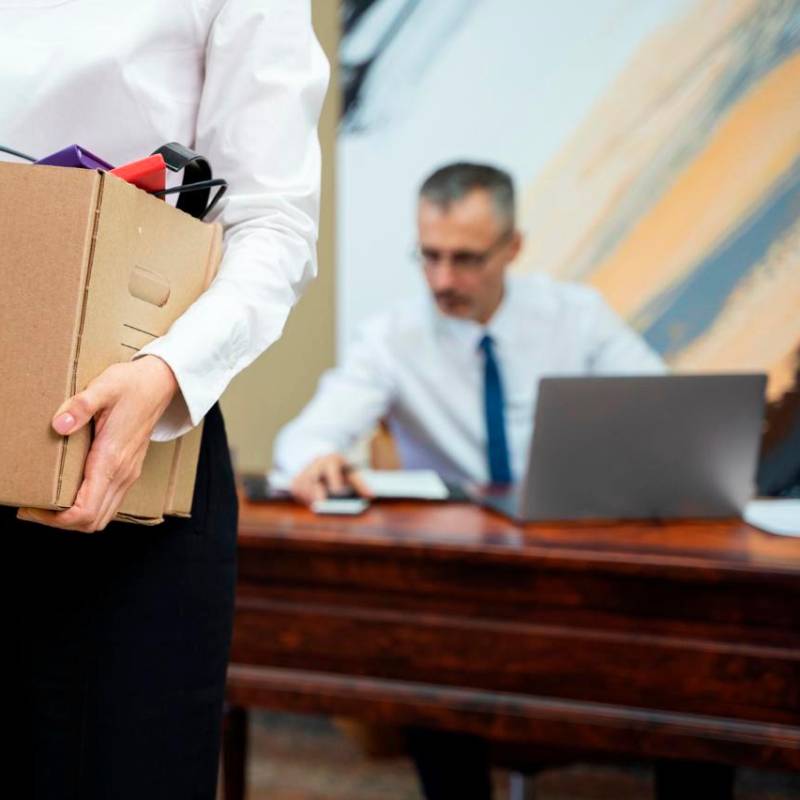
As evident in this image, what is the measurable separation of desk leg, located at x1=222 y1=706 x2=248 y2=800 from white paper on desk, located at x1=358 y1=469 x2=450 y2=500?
512mm

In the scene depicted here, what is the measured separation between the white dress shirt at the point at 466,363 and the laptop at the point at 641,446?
97 cm

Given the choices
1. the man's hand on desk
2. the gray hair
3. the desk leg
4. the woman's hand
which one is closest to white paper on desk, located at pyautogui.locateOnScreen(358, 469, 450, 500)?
the man's hand on desk

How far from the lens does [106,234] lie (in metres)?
0.64

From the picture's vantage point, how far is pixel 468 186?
2533 millimetres

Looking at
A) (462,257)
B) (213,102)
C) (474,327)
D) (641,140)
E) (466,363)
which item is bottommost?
(213,102)

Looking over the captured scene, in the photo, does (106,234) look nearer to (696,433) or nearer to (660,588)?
(660,588)

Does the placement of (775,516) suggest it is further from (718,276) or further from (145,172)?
(145,172)

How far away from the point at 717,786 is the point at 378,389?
1.37 metres

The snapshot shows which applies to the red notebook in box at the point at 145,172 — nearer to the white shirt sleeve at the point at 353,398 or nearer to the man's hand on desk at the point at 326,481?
the man's hand on desk at the point at 326,481

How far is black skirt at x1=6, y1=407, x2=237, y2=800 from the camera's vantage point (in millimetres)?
727

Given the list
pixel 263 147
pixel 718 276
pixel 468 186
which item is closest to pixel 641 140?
pixel 718 276

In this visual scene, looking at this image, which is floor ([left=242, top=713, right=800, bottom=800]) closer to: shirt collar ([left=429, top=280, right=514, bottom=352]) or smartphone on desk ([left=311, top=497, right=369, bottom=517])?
smartphone on desk ([left=311, top=497, right=369, bottom=517])

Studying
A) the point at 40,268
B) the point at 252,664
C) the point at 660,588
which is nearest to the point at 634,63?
the point at 660,588

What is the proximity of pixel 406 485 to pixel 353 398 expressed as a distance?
2.27 feet
